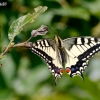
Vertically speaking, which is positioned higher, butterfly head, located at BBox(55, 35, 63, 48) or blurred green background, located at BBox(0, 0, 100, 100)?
butterfly head, located at BBox(55, 35, 63, 48)

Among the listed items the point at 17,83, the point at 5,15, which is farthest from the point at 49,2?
the point at 17,83

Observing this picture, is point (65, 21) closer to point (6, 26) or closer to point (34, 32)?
point (6, 26)

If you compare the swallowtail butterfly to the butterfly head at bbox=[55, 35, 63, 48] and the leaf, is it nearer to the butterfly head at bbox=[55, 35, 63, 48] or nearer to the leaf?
the butterfly head at bbox=[55, 35, 63, 48]

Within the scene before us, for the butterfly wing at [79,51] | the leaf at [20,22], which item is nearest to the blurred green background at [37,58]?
the butterfly wing at [79,51]

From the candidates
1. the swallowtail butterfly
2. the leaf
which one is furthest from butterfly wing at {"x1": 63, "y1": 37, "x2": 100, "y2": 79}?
the leaf

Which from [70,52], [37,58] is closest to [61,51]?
[70,52]

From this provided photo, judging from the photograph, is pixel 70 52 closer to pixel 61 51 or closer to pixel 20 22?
Answer: pixel 61 51

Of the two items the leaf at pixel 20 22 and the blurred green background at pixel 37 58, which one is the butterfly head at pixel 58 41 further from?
the blurred green background at pixel 37 58
